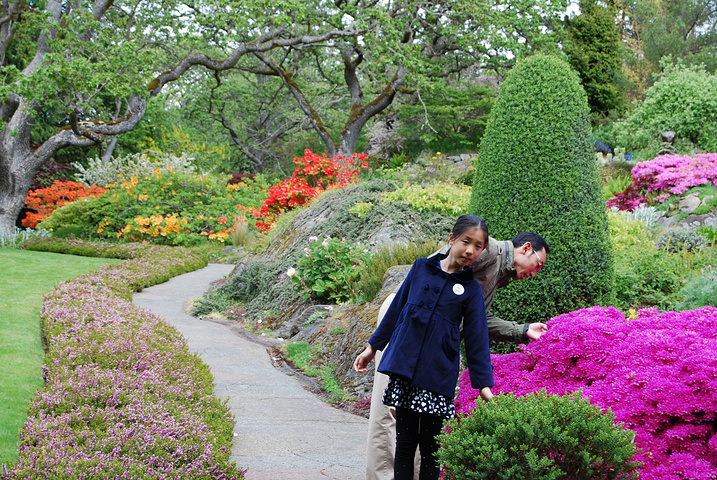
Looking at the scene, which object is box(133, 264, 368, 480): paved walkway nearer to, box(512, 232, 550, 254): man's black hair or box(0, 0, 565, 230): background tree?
box(512, 232, 550, 254): man's black hair

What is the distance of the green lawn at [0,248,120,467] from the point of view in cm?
361

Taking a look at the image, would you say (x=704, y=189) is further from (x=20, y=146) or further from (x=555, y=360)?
(x=20, y=146)

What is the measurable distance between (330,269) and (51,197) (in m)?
13.2

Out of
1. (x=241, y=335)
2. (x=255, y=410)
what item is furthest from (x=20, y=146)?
(x=255, y=410)

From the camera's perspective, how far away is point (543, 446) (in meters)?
2.03

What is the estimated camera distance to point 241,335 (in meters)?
7.27

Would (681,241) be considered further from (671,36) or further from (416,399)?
(671,36)

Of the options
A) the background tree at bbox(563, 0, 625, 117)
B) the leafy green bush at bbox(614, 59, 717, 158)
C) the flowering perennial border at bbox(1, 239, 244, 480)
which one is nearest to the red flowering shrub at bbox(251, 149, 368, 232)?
the flowering perennial border at bbox(1, 239, 244, 480)

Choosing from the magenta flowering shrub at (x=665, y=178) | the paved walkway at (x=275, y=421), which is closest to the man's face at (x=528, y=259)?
the paved walkway at (x=275, y=421)

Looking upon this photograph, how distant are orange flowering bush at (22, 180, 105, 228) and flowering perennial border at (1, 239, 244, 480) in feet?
40.9

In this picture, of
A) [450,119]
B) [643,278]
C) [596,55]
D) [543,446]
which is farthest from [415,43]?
[543,446]

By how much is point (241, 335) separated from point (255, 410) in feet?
9.30

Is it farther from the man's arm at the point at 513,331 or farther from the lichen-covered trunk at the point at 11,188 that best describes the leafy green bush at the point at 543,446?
the lichen-covered trunk at the point at 11,188

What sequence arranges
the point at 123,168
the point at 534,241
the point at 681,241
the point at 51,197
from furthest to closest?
the point at 123,168 → the point at 51,197 → the point at 681,241 → the point at 534,241
